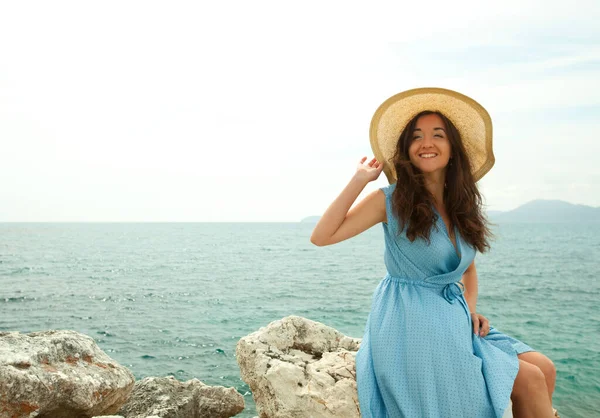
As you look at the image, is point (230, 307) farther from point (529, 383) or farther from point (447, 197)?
point (529, 383)

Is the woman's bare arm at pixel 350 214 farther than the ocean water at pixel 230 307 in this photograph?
No

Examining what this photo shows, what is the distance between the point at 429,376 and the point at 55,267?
37.7 meters

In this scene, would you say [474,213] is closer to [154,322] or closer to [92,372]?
[92,372]

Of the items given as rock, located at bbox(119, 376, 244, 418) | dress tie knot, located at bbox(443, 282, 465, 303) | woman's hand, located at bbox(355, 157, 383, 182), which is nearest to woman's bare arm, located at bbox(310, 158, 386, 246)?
woman's hand, located at bbox(355, 157, 383, 182)

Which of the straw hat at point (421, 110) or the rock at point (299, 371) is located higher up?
the straw hat at point (421, 110)

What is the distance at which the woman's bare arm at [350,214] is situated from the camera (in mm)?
3592

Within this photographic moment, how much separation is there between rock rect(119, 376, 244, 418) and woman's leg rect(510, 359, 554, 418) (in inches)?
120

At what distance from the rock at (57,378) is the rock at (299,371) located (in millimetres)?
1221

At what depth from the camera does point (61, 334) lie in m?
4.67

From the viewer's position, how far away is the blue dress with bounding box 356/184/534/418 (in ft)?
10.7

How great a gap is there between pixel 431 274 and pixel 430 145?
896 mm

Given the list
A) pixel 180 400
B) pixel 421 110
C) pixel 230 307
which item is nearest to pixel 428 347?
pixel 421 110

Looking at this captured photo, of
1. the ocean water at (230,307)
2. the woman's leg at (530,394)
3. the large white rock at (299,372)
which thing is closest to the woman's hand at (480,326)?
the woman's leg at (530,394)

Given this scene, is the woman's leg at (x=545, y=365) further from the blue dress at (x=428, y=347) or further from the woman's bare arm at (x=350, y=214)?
the woman's bare arm at (x=350, y=214)
